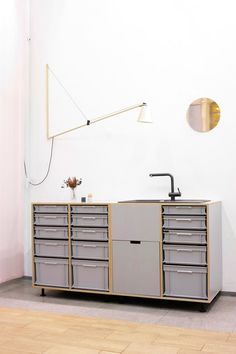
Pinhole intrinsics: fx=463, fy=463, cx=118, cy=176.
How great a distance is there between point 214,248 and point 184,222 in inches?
13.2

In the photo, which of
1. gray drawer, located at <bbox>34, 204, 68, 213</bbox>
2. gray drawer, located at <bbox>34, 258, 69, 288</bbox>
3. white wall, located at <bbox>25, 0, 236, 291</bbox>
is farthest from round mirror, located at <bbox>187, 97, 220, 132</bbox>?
gray drawer, located at <bbox>34, 258, 69, 288</bbox>

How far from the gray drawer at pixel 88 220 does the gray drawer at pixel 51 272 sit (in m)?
0.34

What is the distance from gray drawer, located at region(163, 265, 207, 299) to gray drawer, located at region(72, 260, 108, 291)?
0.52 meters

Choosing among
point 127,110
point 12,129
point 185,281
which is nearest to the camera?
point 185,281

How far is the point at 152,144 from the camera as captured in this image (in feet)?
13.6

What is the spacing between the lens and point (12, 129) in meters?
4.56

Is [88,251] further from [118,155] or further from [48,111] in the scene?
[48,111]

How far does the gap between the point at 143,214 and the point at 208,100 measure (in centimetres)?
115

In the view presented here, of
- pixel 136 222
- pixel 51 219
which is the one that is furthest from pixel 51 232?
pixel 136 222

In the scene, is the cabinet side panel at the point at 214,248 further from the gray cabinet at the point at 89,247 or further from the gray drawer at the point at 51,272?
the gray drawer at the point at 51,272

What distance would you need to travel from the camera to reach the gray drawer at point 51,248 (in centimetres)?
392

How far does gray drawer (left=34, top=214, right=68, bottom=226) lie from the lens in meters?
3.94

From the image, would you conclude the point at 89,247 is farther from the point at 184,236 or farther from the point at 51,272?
the point at 184,236

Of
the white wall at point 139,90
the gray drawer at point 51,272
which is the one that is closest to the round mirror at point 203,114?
the white wall at point 139,90
